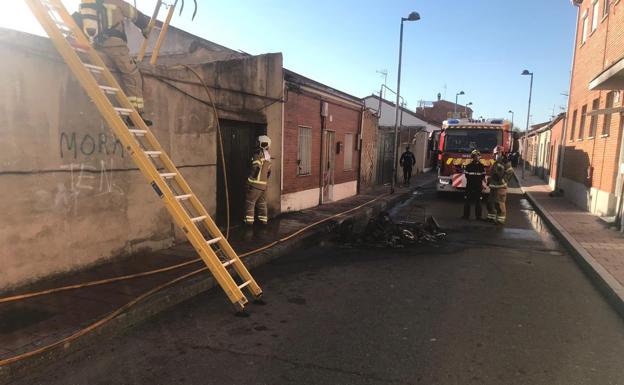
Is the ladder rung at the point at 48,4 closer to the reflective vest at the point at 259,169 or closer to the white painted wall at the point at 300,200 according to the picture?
the reflective vest at the point at 259,169

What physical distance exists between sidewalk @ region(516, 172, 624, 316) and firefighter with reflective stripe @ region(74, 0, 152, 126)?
6574 mm

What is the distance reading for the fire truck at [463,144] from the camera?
15.6 m

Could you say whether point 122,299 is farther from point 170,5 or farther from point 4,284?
point 170,5

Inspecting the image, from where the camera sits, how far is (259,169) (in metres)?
8.43

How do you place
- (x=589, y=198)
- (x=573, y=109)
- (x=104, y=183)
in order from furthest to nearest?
1. (x=573, y=109)
2. (x=589, y=198)
3. (x=104, y=183)

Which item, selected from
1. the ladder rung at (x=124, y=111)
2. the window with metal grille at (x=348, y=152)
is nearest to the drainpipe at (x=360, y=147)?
the window with metal grille at (x=348, y=152)

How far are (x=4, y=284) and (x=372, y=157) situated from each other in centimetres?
1572

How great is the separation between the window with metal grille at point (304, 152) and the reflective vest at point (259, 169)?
2861 mm

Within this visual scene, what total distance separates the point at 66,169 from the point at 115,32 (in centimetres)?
177

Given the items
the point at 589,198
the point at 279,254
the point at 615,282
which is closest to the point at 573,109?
the point at 589,198

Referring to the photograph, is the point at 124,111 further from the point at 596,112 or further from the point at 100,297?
the point at 596,112

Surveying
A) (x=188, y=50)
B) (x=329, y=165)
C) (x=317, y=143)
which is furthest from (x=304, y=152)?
(x=188, y=50)

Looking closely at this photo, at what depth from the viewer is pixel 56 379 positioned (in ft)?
10.9

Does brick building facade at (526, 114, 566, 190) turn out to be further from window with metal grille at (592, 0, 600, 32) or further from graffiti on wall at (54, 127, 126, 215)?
graffiti on wall at (54, 127, 126, 215)
